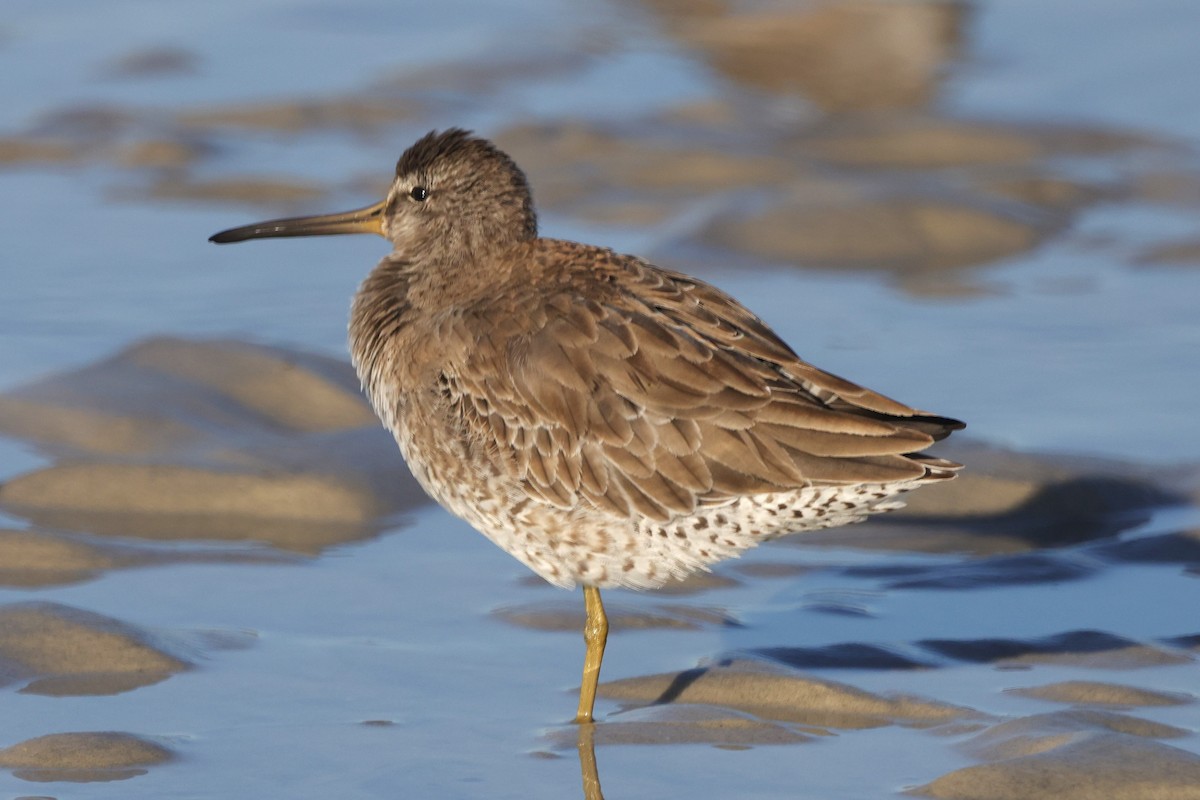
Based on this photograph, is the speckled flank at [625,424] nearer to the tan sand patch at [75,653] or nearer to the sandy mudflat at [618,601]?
the sandy mudflat at [618,601]

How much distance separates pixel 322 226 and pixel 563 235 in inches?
145

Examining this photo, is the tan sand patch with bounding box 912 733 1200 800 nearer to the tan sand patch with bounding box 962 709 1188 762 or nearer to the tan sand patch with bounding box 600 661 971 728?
the tan sand patch with bounding box 962 709 1188 762

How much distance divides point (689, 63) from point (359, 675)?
9.66m

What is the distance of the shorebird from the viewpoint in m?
5.93

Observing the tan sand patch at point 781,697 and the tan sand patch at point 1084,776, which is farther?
the tan sand patch at point 781,697

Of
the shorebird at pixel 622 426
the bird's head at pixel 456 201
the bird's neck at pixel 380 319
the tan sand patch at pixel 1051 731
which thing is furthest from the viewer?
the bird's head at pixel 456 201

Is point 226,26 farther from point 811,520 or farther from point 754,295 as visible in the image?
point 811,520

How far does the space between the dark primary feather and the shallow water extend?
809mm

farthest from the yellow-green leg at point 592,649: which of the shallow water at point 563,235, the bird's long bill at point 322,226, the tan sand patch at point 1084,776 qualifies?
the bird's long bill at point 322,226

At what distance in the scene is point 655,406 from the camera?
6.03 metres

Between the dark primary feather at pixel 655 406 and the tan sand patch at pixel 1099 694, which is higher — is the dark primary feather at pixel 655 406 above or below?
above

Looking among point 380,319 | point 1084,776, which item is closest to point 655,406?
point 380,319

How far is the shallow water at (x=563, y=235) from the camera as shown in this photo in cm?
595

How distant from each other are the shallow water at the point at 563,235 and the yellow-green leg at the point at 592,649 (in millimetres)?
132
